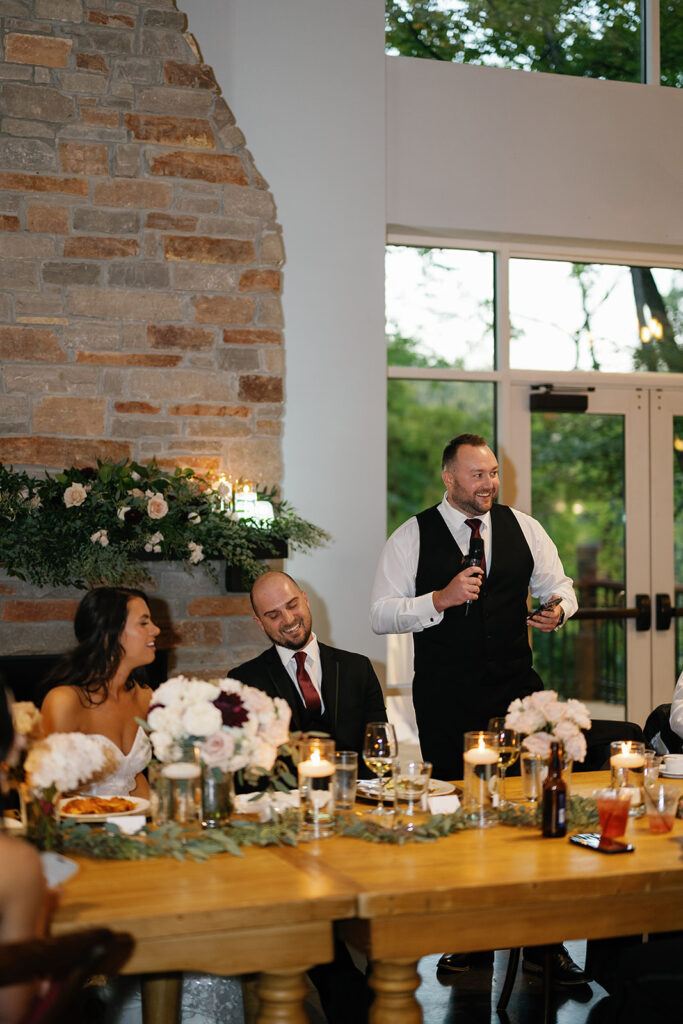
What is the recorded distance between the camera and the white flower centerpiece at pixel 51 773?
92.4 inches

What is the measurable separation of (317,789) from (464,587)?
1219 millimetres

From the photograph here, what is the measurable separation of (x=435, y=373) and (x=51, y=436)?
196 cm

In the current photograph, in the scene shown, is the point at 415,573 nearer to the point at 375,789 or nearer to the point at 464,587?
the point at 464,587

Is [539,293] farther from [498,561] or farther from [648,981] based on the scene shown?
[648,981]

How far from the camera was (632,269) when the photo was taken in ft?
19.9

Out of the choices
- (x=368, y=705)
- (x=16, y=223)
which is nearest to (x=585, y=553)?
(x=368, y=705)

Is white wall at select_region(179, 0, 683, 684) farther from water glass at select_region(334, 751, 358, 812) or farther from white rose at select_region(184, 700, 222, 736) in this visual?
white rose at select_region(184, 700, 222, 736)

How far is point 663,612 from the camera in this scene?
597cm

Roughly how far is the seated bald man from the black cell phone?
44.7 inches

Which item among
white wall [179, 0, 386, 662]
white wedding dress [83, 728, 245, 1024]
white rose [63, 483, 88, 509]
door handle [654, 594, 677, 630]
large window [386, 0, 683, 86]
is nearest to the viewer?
white wedding dress [83, 728, 245, 1024]

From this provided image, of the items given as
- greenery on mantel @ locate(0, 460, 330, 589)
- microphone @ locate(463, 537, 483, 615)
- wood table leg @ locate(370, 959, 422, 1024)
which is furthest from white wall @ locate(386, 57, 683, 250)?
wood table leg @ locate(370, 959, 422, 1024)

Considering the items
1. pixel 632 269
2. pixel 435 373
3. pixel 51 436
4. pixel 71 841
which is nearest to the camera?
pixel 71 841

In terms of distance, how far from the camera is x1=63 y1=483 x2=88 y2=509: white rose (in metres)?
4.36

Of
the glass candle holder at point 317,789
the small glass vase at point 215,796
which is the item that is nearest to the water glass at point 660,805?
the glass candle holder at point 317,789
